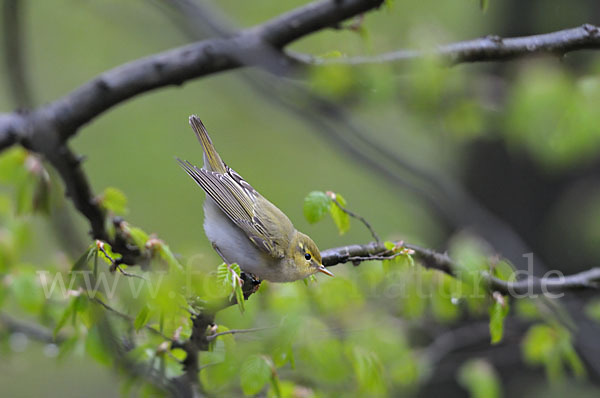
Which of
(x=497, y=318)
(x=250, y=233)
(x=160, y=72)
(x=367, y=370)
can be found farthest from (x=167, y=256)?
(x=497, y=318)

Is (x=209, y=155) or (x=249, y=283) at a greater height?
(x=209, y=155)

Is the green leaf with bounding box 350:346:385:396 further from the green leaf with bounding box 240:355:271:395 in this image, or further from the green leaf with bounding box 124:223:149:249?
the green leaf with bounding box 124:223:149:249

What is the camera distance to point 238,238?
3.04 m

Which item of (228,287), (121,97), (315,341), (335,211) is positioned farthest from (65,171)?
(315,341)

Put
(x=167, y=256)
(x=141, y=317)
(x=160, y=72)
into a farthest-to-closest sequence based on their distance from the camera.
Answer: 1. (x=160, y=72)
2. (x=167, y=256)
3. (x=141, y=317)

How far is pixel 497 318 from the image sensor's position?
264 centimetres

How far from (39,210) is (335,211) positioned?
5.12 ft

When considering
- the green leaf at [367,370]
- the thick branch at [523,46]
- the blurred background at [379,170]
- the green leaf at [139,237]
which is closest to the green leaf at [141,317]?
the blurred background at [379,170]

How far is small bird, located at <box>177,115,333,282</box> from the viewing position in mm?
2895

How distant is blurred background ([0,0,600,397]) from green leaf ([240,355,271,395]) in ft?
0.74

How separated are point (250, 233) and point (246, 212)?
168 millimetres

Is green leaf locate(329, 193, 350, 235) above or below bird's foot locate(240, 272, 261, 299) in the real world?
above

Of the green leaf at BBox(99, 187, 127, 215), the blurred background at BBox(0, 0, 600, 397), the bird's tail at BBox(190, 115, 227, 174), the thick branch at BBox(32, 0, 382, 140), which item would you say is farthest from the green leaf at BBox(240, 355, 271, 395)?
the thick branch at BBox(32, 0, 382, 140)

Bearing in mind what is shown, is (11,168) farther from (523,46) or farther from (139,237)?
(523,46)
